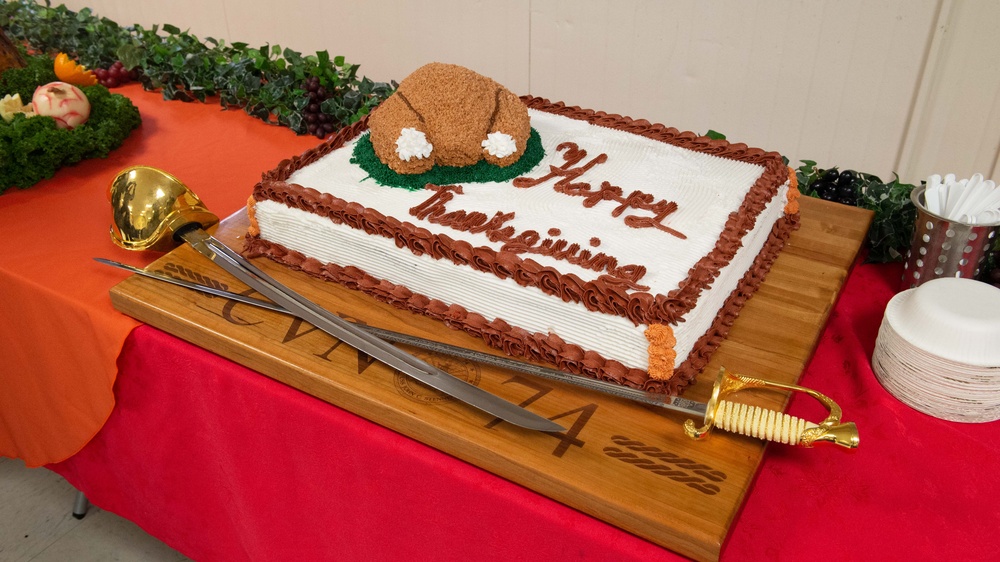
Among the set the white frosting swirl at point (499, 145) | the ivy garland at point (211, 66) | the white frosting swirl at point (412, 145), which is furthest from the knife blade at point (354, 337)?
the ivy garland at point (211, 66)

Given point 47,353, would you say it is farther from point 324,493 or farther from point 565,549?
point 565,549

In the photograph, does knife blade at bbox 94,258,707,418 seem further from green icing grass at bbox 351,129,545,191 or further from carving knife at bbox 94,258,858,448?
green icing grass at bbox 351,129,545,191

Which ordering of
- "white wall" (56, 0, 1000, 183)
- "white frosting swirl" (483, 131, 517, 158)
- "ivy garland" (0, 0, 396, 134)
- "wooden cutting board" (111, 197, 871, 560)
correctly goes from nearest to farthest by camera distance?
"wooden cutting board" (111, 197, 871, 560)
"white frosting swirl" (483, 131, 517, 158)
"ivy garland" (0, 0, 396, 134)
"white wall" (56, 0, 1000, 183)

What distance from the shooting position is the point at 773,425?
112cm

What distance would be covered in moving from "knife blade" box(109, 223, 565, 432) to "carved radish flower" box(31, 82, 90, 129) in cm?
69

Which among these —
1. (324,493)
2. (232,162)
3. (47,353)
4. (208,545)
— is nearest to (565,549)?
(324,493)

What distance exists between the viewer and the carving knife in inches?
44.0

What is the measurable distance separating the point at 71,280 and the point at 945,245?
178cm

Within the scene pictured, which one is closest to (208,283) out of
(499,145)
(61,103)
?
(499,145)

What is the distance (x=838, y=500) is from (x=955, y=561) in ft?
0.55

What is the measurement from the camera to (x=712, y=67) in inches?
113

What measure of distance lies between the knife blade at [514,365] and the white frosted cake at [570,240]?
0.14 feet

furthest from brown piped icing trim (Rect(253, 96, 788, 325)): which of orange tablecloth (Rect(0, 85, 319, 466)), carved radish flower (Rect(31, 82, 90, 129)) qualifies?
carved radish flower (Rect(31, 82, 90, 129))

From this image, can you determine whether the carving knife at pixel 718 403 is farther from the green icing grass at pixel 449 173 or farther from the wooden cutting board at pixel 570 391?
the green icing grass at pixel 449 173
